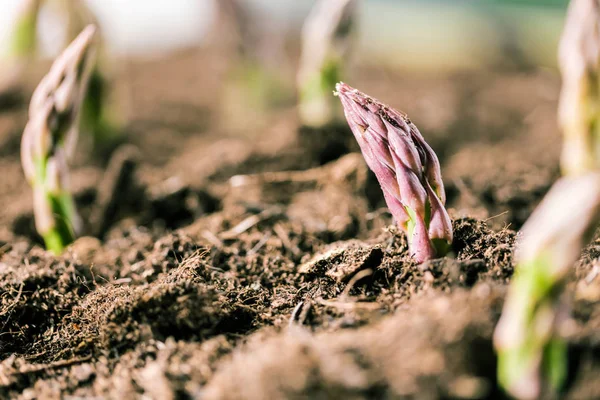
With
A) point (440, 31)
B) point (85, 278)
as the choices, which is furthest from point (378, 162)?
point (440, 31)

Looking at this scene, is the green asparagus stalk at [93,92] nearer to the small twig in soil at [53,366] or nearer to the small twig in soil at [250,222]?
the small twig in soil at [250,222]

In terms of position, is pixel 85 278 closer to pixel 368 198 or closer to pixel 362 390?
pixel 362 390

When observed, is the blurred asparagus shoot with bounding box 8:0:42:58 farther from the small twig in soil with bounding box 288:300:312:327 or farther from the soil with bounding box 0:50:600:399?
the small twig in soil with bounding box 288:300:312:327

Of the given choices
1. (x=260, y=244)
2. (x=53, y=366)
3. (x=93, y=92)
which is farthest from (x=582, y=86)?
(x=93, y=92)

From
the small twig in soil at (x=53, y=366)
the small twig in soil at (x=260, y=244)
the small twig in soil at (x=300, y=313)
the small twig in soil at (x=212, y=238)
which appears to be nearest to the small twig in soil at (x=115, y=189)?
the small twig in soil at (x=212, y=238)

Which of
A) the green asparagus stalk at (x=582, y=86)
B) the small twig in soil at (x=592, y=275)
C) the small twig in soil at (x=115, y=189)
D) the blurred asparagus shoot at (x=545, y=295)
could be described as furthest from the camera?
the small twig in soil at (x=115, y=189)

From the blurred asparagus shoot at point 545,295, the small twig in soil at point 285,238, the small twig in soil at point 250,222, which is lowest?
the small twig in soil at point 285,238
